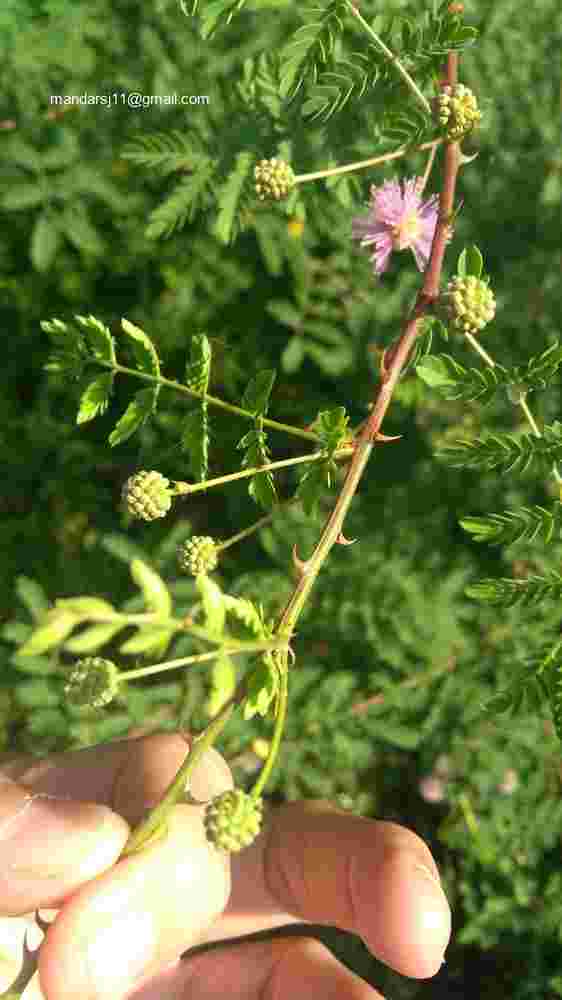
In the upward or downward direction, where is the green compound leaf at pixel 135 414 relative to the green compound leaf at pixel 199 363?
downward

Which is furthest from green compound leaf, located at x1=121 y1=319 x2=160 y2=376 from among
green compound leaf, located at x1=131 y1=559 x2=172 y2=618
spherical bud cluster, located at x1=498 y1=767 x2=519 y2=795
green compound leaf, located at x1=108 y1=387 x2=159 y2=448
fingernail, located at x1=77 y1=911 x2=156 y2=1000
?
spherical bud cluster, located at x1=498 y1=767 x2=519 y2=795

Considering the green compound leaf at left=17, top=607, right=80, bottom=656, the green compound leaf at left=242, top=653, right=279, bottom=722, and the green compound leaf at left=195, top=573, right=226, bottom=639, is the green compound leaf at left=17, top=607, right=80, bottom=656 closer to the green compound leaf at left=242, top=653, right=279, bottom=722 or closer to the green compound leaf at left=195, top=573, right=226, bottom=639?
the green compound leaf at left=195, top=573, right=226, bottom=639

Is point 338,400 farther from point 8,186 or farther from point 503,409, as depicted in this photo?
point 8,186

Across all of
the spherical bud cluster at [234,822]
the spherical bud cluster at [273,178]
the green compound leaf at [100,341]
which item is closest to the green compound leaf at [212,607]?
the spherical bud cluster at [234,822]

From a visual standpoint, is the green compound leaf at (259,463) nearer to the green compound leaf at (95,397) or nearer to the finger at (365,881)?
the green compound leaf at (95,397)

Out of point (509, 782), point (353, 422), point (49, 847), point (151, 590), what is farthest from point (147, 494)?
point (353, 422)

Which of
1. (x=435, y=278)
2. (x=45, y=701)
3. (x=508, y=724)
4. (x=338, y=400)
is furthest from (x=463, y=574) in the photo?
(x=435, y=278)
